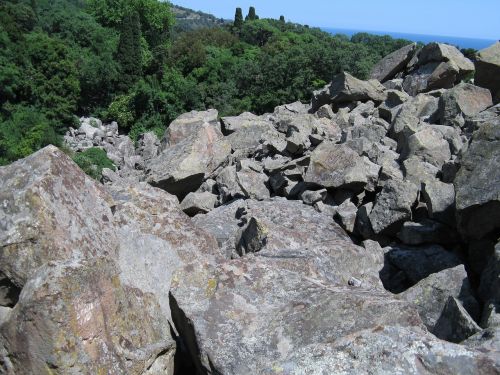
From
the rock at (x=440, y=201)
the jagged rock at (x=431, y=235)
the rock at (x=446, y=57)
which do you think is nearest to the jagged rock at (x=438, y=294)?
the jagged rock at (x=431, y=235)

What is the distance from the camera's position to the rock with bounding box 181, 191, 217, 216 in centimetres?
938

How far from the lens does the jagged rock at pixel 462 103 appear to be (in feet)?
37.2

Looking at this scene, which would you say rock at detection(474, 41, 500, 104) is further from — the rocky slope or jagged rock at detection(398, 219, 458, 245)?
jagged rock at detection(398, 219, 458, 245)

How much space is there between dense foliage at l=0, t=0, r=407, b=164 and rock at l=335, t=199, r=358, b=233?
20.2 metres

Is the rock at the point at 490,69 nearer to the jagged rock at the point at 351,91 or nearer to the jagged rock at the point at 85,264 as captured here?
the jagged rock at the point at 351,91

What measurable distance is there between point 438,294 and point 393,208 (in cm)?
238

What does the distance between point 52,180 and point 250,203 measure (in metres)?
4.05

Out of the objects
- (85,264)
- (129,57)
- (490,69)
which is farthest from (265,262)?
(129,57)

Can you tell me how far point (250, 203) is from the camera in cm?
879

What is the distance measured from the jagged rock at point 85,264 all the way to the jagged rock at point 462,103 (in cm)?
704

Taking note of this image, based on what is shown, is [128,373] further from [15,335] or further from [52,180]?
[52,180]

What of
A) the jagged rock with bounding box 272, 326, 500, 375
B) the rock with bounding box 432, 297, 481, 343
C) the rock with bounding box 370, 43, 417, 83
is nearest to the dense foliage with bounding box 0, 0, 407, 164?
the rock with bounding box 370, 43, 417, 83

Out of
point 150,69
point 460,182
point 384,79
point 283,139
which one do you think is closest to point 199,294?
point 460,182

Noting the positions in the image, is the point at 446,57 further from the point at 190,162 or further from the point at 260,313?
the point at 260,313
